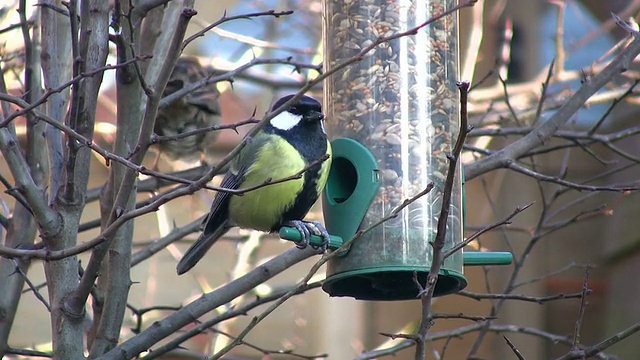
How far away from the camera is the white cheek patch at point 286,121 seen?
4570 mm

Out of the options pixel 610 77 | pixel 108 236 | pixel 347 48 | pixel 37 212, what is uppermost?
pixel 347 48

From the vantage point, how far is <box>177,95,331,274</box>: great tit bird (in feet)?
14.6

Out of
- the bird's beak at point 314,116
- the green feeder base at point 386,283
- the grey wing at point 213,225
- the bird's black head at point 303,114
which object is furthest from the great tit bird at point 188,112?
the green feeder base at point 386,283

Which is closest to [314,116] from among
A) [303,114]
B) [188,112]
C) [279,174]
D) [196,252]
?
[303,114]

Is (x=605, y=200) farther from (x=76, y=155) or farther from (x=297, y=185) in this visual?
(x=76, y=155)

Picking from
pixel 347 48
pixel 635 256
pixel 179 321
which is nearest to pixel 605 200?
pixel 635 256

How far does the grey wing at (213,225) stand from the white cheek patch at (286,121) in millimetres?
274

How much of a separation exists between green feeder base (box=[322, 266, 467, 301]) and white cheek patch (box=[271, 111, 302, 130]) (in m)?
0.73

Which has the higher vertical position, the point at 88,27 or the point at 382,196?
the point at 88,27

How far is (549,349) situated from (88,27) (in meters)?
5.71

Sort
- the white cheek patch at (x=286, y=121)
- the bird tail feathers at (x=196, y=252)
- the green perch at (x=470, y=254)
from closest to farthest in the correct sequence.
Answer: the green perch at (x=470, y=254)
the white cheek patch at (x=286, y=121)
the bird tail feathers at (x=196, y=252)

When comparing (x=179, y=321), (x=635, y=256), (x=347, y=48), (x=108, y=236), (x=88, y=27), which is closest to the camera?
(x=108, y=236)

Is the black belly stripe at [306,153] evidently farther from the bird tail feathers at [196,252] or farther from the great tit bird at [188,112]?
the great tit bird at [188,112]

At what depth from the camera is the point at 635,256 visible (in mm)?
7590
